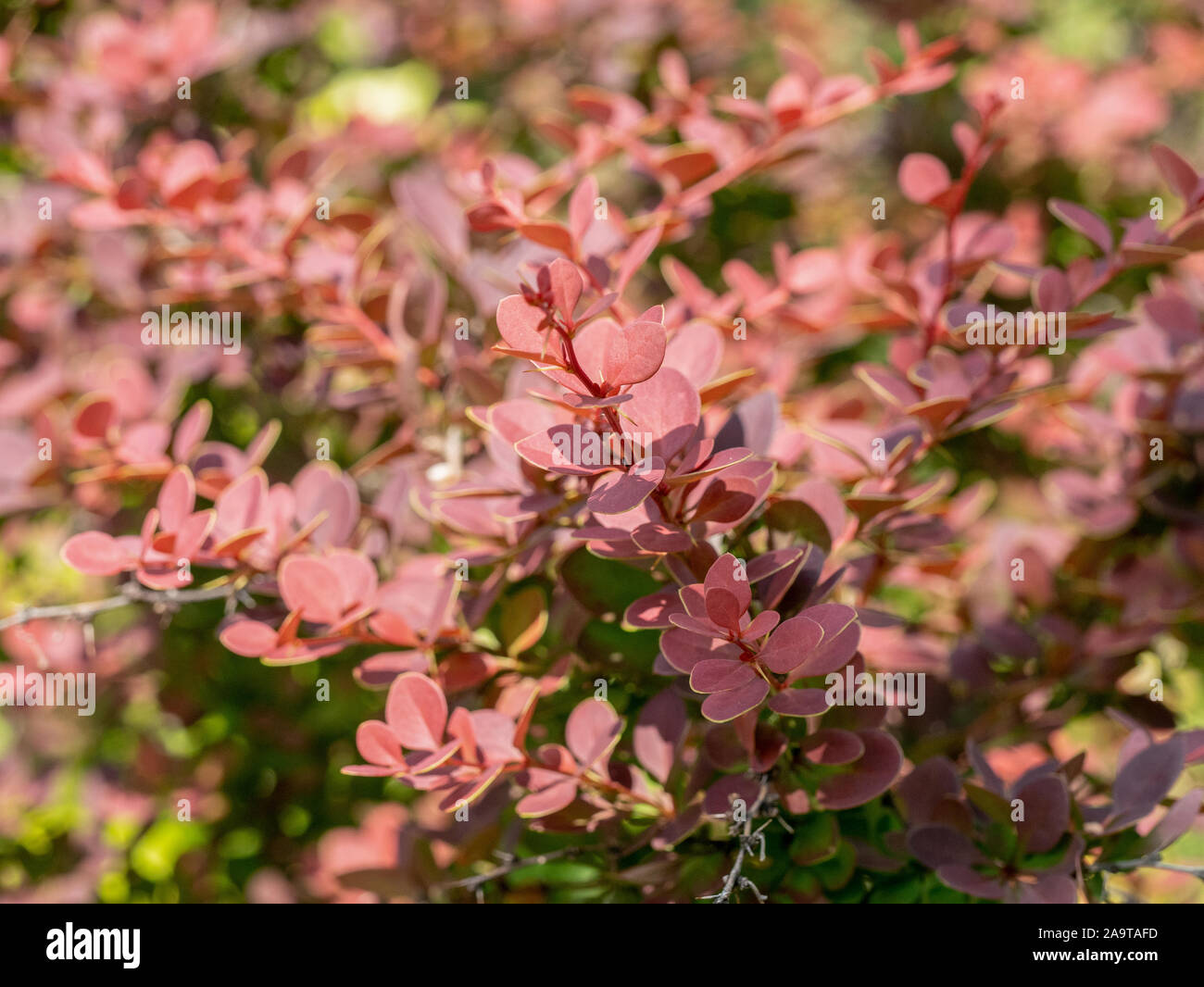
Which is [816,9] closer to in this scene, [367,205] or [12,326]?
[367,205]

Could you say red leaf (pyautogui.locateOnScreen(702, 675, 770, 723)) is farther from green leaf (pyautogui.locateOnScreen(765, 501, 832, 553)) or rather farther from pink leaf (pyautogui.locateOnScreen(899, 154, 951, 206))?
pink leaf (pyautogui.locateOnScreen(899, 154, 951, 206))

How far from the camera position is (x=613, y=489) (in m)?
0.58

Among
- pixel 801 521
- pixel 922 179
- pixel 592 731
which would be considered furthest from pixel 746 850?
pixel 922 179

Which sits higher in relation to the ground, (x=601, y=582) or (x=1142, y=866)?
(x=601, y=582)
